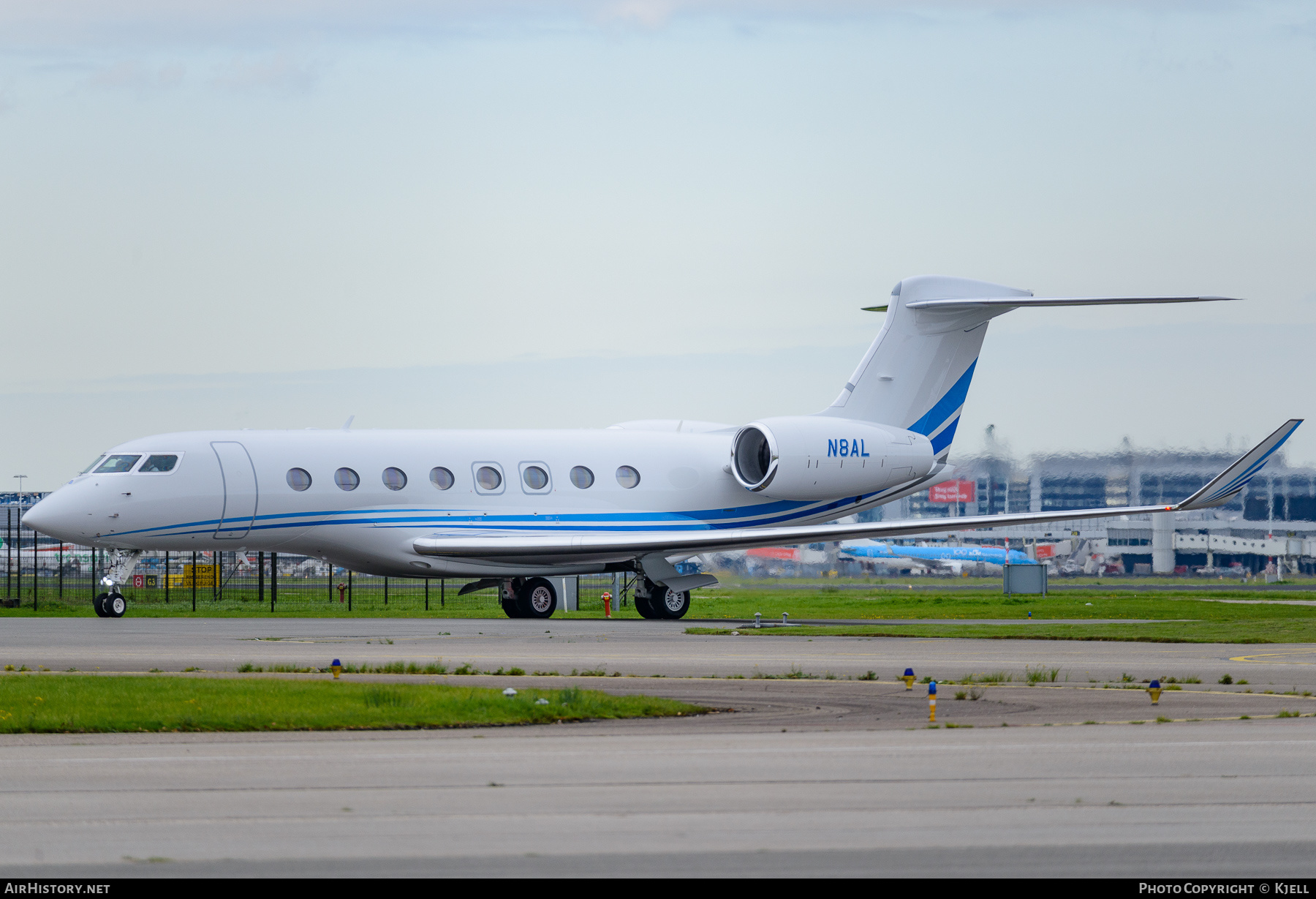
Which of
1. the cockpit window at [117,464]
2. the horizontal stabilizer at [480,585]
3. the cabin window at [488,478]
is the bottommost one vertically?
the horizontal stabilizer at [480,585]

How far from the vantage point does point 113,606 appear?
3275 cm

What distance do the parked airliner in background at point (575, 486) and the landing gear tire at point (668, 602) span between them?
38mm

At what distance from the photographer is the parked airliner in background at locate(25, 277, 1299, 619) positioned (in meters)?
32.9

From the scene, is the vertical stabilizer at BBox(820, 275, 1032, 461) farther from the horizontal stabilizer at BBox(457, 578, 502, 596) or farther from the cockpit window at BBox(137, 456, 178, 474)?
the cockpit window at BBox(137, 456, 178, 474)

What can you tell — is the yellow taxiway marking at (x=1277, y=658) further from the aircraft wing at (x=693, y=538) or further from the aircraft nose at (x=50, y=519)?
the aircraft nose at (x=50, y=519)

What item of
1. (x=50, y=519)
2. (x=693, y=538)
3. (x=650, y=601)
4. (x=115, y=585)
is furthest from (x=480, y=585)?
A: (x=50, y=519)

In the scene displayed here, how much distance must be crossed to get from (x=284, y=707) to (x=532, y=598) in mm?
21687

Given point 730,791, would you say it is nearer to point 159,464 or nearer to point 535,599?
point 159,464

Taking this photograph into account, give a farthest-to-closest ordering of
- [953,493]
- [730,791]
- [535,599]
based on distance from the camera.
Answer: [953,493]
[535,599]
[730,791]

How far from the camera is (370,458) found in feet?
113

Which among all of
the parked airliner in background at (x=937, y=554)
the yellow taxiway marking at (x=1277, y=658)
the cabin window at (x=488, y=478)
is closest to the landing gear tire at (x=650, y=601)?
the cabin window at (x=488, y=478)

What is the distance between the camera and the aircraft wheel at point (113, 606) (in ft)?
107
